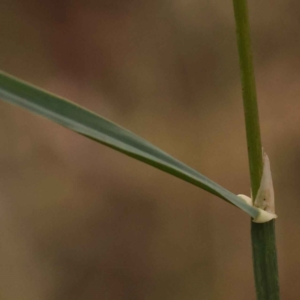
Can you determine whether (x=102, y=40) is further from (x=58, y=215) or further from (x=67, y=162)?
(x=58, y=215)

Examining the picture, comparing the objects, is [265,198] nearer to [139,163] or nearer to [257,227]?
[257,227]

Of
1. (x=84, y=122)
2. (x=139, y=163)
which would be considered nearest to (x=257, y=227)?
(x=84, y=122)

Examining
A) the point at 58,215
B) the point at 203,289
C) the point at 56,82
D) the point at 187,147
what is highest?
the point at 56,82

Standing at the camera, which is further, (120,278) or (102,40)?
(120,278)

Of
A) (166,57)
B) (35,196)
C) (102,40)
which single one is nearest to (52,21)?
(102,40)

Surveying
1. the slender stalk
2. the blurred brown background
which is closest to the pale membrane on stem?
the slender stalk
